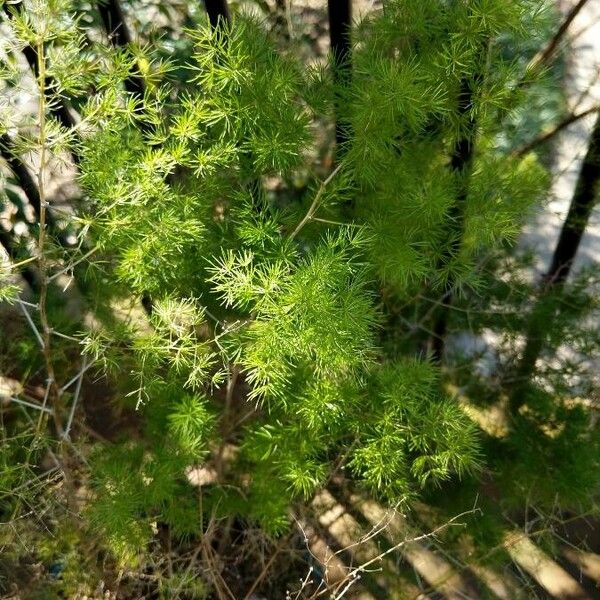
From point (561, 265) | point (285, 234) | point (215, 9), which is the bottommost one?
point (561, 265)

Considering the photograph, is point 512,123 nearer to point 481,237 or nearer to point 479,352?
point 481,237

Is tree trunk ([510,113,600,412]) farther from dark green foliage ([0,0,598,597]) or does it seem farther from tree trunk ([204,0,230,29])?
tree trunk ([204,0,230,29])

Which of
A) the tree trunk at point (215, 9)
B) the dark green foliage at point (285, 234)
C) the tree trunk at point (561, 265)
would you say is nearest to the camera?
the dark green foliage at point (285, 234)

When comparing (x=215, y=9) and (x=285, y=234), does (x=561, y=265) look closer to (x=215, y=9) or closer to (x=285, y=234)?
(x=285, y=234)

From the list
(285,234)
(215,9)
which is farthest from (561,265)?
(215,9)

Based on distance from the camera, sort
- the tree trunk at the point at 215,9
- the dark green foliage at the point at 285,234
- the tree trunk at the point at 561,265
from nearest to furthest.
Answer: the dark green foliage at the point at 285,234 < the tree trunk at the point at 215,9 < the tree trunk at the point at 561,265

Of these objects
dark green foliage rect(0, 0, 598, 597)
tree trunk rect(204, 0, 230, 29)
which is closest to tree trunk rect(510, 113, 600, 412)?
dark green foliage rect(0, 0, 598, 597)

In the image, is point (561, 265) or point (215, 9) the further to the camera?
point (561, 265)

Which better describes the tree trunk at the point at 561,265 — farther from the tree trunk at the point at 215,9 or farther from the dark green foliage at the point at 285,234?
the tree trunk at the point at 215,9

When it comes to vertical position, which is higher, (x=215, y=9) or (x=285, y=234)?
(x=215, y=9)

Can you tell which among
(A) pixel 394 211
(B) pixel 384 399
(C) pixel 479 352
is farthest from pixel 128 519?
(C) pixel 479 352

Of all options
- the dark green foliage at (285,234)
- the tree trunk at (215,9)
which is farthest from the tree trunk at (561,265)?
the tree trunk at (215,9)
